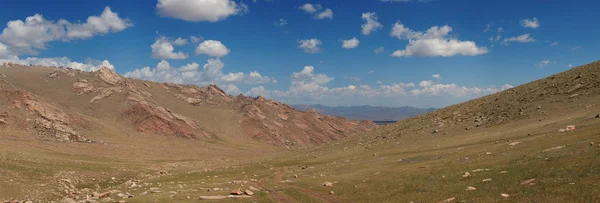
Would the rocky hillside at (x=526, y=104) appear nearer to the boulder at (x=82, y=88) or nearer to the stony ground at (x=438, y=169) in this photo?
the stony ground at (x=438, y=169)

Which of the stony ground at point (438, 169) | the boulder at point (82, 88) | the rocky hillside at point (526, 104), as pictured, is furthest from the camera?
the boulder at point (82, 88)

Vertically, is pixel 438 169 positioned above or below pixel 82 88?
below

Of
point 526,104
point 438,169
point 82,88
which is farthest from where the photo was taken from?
point 82,88

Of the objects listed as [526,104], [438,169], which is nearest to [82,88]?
[526,104]

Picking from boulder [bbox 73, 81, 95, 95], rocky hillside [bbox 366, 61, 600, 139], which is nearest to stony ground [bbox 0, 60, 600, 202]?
rocky hillside [bbox 366, 61, 600, 139]

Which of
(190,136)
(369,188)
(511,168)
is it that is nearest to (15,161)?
(369,188)

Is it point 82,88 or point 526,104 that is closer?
point 526,104

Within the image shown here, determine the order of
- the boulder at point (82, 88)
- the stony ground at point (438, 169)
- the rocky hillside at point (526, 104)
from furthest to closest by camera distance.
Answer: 1. the boulder at point (82, 88)
2. the rocky hillside at point (526, 104)
3. the stony ground at point (438, 169)

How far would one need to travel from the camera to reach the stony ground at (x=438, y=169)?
2716cm

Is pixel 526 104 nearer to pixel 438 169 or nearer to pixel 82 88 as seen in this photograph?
pixel 438 169

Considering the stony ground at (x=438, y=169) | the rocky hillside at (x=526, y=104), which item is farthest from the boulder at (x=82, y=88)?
the rocky hillside at (x=526, y=104)

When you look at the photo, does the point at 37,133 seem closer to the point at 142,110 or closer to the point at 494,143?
the point at 142,110

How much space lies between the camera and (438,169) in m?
37.8

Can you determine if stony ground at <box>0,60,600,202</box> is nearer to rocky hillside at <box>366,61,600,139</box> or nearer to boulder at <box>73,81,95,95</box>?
rocky hillside at <box>366,61,600,139</box>
